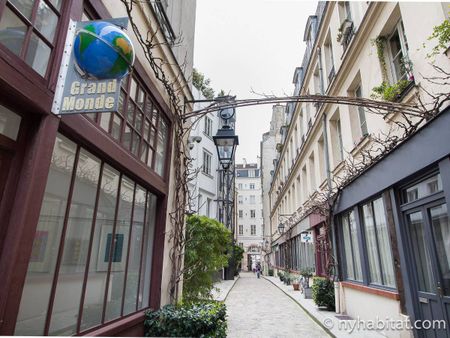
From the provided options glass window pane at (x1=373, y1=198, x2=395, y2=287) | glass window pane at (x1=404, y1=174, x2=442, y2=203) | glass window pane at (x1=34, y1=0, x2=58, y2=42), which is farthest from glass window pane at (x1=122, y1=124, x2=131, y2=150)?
glass window pane at (x1=373, y1=198, x2=395, y2=287)

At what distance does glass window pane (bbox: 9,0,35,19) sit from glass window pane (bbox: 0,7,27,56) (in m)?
0.10

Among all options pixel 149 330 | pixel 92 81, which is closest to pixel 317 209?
pixel 149 330

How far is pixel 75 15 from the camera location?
2.93 meters

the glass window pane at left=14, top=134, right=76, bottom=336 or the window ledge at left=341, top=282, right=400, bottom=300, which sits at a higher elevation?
the glass window pane at left=14, top=134, right=76, bottom=336

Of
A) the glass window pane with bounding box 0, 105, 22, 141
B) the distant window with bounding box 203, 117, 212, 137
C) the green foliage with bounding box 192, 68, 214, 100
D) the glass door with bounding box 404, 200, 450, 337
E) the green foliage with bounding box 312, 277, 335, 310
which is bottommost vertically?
the green foliage with bounding box 312, 277, 335, 310

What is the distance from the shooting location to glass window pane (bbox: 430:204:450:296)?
4691mm

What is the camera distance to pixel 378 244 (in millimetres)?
7047

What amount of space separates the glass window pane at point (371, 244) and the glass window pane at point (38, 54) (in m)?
7.39

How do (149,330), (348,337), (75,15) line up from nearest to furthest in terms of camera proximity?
(75,15) → (149,330) → (348,337)

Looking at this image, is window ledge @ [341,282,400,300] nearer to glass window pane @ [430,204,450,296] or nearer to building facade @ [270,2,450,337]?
building facade @ [270,2,450,337]

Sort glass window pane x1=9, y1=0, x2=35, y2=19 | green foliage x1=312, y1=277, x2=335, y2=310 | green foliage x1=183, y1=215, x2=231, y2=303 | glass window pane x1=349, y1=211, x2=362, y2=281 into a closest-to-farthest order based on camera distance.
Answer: glass window pane x1=9, y1=0, x2=35, y2=19 < green foliage x1=183, y1=215, x2=231, y2=303 < glass window pane x1=349, y1=211, x2=362, y2=281 < green foliage x1=312, y1=277, x2=335, y2=310

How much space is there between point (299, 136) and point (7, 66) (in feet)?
56.2

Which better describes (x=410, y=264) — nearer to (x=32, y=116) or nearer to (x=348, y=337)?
(x=348, y=337)

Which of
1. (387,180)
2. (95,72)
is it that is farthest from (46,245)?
(387,180)
